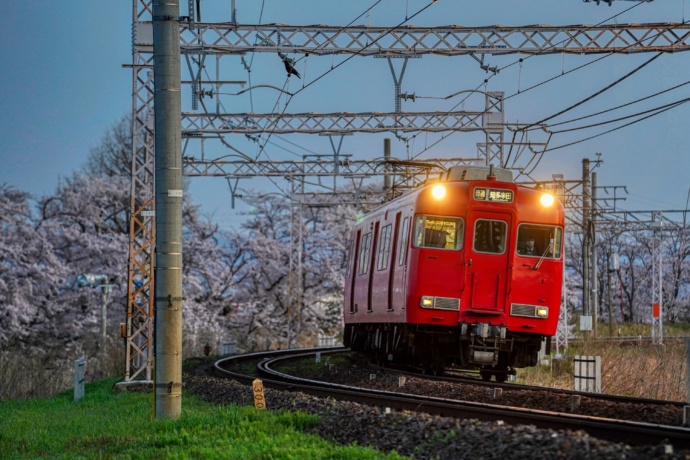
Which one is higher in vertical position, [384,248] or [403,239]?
[403,239]

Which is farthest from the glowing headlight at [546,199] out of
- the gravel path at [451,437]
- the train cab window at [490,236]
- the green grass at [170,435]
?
the gravel path at [451,437]

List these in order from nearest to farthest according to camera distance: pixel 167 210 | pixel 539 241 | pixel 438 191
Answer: pixel 167 210, pixel 438 191, pixel 539 241

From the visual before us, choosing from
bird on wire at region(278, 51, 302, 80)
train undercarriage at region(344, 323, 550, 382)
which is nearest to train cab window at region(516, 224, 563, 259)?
train undercarriage at region(344, 323, 550, 382)

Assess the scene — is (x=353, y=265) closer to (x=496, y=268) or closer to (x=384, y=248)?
(x=384, y=248)

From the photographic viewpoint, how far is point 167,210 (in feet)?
40.7

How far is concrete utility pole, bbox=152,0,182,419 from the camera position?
12312 millimetres

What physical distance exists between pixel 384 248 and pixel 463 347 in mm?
2970

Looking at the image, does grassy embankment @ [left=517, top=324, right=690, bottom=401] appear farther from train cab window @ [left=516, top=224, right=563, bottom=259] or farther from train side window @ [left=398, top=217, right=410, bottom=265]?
train side window @ [left=398, top=217, right=410, bottom=265]

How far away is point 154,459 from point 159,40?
5.19 meters

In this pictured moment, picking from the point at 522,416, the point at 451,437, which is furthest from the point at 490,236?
the point at 451,437

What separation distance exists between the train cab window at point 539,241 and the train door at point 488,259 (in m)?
0.29

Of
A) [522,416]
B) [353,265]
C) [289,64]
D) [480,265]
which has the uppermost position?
[289,64]

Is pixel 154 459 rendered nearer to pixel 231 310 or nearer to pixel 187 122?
pixel 187 122

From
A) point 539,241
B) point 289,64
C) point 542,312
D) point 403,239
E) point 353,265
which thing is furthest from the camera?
point 353,265
